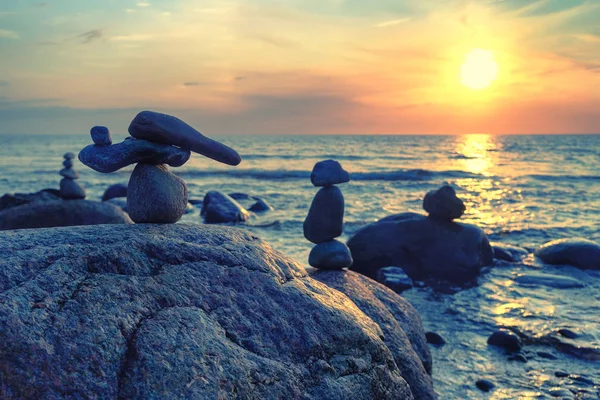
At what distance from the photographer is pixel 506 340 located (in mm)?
7395

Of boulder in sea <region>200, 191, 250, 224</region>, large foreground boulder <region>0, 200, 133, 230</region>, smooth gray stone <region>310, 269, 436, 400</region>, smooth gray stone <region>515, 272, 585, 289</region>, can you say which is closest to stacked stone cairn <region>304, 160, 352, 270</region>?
smooth gray stone <region>310, 269, 436, 400</region>

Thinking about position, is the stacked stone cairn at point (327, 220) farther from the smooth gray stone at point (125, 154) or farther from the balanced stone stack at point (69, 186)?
the balanced stone stack at point (69, 186)

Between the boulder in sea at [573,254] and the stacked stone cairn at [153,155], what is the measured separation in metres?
10.1

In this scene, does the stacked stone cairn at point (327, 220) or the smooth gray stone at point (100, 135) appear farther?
the stacked stone cairn at point (327, 220)

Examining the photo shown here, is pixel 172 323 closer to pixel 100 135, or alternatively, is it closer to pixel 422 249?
pixel 100 135

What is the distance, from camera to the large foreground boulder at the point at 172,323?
290 centimetres

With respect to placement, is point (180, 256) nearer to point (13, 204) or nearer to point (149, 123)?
point (149, 123)

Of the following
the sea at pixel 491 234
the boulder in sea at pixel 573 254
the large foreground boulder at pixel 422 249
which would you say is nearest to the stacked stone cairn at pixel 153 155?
the sea at pixel 491 234

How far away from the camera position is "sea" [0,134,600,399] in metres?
6.66

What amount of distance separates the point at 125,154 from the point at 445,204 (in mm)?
8349

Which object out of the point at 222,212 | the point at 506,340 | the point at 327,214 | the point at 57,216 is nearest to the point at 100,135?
the point at 327,214

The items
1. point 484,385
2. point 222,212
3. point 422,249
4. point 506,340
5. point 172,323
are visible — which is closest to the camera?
point 172,323

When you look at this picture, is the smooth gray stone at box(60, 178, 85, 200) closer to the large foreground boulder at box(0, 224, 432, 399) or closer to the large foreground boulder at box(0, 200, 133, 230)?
the large foreground boulder at box(0, 200, 133, 230)

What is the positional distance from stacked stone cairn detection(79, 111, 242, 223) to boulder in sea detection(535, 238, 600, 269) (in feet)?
33.2
